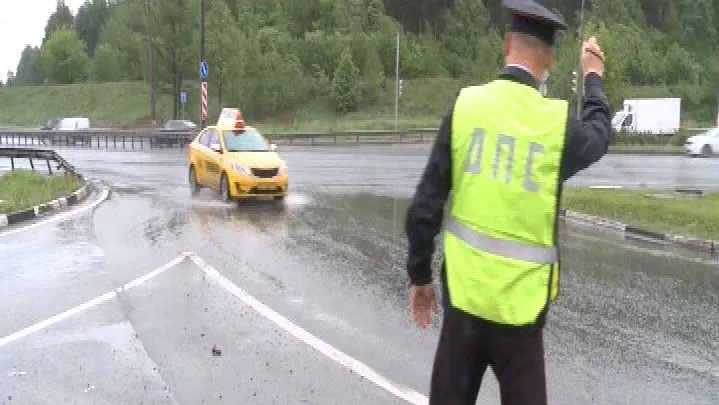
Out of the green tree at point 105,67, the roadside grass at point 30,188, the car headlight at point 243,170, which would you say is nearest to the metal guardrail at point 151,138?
the roadside grass at point 30,188

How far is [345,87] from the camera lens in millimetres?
69875

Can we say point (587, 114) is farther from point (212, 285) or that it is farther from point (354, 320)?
point (212, 285)

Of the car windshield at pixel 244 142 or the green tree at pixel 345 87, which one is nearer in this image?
the car windshield at pixel 244 142

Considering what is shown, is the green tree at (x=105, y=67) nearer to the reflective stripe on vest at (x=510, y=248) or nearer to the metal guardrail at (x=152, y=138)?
the metal guardrail at (x=152, y=138)

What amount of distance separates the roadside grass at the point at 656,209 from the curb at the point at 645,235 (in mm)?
229

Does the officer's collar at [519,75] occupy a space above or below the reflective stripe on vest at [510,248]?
above

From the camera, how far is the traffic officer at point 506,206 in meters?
2.78

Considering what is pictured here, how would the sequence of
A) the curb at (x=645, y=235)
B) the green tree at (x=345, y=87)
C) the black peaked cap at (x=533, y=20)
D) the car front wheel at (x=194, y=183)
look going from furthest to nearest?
the green tree at (x=345, y=87), the car front wheel at (x=194, y=183), the curb at (x=645, y=235), the black peaked cap at (x=533, y=20)

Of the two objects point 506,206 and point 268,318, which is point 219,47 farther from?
point 506,206

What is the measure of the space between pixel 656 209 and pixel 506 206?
Answer: 14.1 meters

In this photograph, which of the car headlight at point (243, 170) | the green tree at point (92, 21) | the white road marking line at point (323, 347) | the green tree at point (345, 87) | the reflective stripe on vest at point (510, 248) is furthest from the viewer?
the green tree at point (92, 21)

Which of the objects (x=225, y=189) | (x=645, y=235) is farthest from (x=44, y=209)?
(x=645, y=235)

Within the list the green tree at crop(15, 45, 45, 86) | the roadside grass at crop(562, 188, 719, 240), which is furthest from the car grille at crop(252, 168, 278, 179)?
the green tree at crop(15, 45, 45, 86)

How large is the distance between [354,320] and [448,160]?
188 inches
